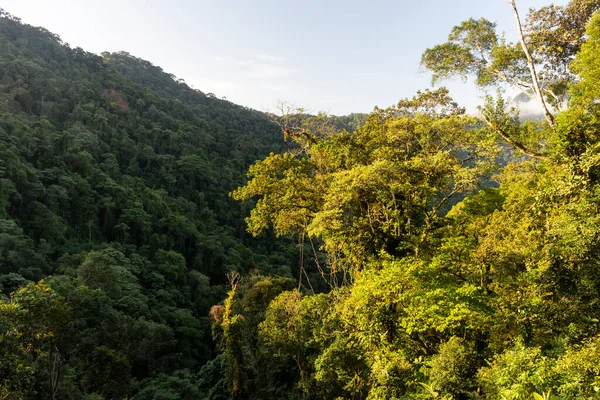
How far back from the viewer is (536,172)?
962 cm

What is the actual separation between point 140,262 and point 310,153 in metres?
26.2

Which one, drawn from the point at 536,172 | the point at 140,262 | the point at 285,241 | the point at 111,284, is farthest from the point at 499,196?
the point at 285,241

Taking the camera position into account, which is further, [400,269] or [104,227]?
[104,227]

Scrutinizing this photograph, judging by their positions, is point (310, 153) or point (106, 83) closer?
Answer: point (310, 153)

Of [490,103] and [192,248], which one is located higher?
[490,103]

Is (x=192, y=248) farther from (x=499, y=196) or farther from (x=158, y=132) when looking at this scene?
(x=499, y=196)

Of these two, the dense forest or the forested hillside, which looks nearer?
the dense forest

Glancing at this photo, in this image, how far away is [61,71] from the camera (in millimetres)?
53906

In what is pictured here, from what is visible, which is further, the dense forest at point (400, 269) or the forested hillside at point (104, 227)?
the forested hillside at point (104, 227)

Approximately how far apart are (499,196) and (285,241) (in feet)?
127

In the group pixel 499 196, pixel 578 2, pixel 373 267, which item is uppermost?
pixel 578 2

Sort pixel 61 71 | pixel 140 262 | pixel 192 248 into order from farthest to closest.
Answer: pixel 61 71, pixel 192 248, pixel 140 262

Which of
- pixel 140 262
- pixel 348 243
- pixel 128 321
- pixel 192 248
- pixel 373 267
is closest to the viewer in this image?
pixel 373 267

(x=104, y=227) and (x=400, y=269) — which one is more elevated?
(x=400, y=269)
